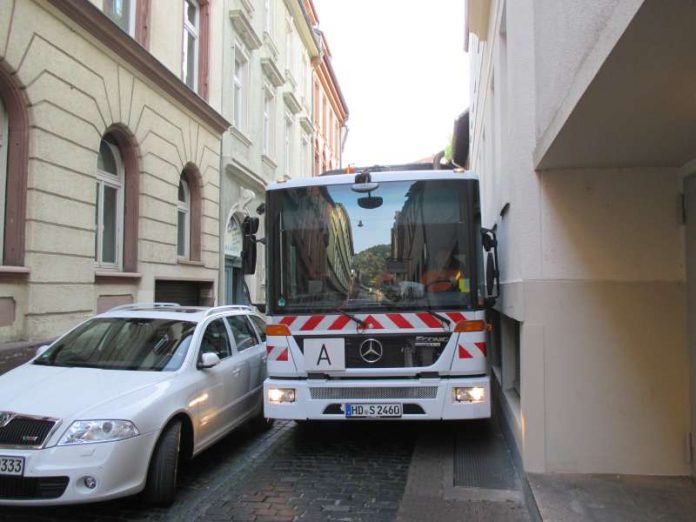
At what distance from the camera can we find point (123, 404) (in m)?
4.36

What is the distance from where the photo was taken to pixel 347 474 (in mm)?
5430

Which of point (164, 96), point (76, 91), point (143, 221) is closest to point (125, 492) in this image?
point (76, 91)

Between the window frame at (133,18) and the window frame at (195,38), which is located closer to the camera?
the window frame at (133,18)

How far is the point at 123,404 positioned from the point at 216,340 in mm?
1840

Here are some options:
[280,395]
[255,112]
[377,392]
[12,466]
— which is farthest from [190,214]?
[12,466]

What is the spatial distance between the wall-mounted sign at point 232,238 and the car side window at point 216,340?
9.49m

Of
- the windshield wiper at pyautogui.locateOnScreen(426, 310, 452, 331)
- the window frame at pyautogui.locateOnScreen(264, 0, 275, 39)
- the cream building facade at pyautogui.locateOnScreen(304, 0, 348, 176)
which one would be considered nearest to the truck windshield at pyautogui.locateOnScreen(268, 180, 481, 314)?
the windshield wiper at pyautogui.locateOnScreen(426, 310, 452, 331)

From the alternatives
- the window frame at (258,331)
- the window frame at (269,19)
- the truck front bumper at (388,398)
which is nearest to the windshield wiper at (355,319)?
the truck front bumper at (388,398)

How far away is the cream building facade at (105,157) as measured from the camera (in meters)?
7.98

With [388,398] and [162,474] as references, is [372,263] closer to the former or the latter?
[388,398]

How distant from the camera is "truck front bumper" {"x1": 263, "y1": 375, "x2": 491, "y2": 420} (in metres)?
5.57

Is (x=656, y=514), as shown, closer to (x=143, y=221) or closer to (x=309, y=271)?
(x=309, y=271)

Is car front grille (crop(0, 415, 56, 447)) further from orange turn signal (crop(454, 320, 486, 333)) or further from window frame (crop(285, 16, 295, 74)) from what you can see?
window frame (crop(285, 16, 295, 74))

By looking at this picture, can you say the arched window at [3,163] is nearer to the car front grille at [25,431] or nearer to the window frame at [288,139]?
the car front grille at [25,431]
